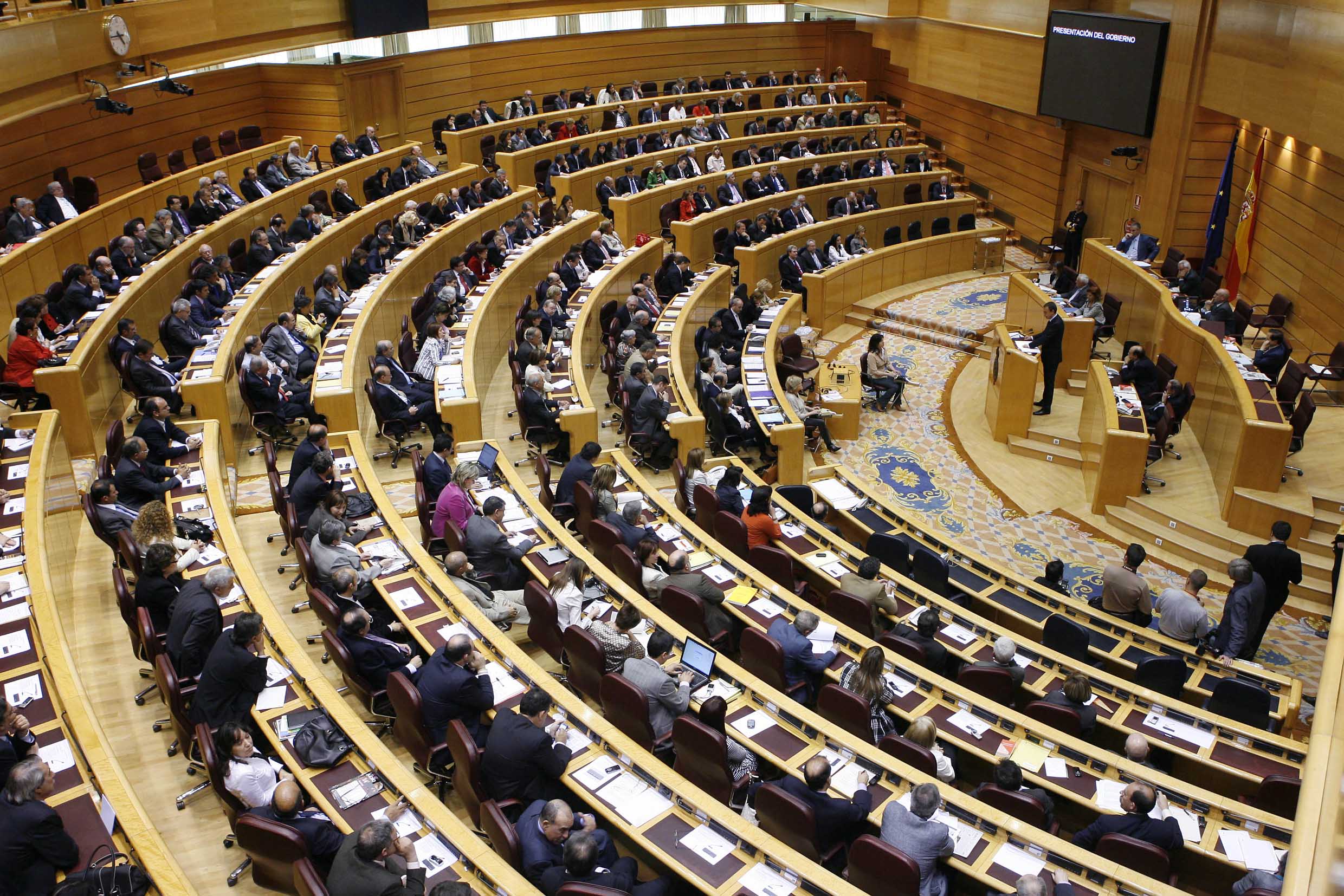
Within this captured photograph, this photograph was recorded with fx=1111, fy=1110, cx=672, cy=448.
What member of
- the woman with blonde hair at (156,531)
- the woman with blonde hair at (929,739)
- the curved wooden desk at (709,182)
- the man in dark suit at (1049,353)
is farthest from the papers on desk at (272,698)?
the curved wooden desk at (709,182)

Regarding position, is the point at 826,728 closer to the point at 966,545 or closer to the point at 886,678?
the point at 886,678

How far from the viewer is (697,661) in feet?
20.7

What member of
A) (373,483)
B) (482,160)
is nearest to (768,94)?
(482,160)

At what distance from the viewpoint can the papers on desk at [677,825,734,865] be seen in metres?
4.97

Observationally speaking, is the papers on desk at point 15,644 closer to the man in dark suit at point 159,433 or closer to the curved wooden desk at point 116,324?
the man in dark suit at point 159,433

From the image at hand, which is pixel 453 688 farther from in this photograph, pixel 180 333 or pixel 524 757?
pixel 180 333

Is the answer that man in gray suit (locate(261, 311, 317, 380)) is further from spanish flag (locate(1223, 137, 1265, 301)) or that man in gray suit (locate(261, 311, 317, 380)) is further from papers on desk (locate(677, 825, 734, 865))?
spanish flag (locate(1223, 137, 1265, 301))

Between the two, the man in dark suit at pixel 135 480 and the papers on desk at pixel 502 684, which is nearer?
the papers on desk at pixel 502 684

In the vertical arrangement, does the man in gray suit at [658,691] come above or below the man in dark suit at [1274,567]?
above

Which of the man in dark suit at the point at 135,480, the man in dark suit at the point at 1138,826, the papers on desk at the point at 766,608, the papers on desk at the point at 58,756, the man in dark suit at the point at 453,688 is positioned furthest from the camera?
the man in dark suit at the point at 135,480

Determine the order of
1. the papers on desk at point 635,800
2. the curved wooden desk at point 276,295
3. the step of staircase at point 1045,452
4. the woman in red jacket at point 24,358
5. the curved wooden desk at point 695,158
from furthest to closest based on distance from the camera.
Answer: the curved wooden desk at point 695,158
the step of staircase at point 1045,452
the curved wooden desk at point 276,295
the woman in red jacket at point 24,358
the papers on desk at point 635,800

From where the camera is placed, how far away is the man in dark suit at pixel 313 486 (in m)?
7.62

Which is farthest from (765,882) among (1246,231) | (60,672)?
(1246,231)

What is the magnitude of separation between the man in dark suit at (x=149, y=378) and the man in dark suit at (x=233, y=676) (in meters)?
4.28
